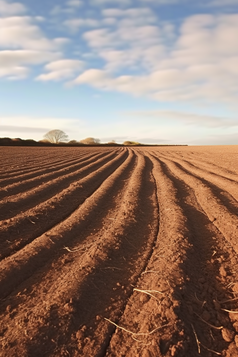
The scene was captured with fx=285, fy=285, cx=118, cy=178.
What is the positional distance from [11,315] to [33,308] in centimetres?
18

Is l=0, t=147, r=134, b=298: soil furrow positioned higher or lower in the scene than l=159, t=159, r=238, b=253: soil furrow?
lower

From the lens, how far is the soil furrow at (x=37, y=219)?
3.80 metres

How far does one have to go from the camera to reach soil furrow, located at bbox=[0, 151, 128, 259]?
380cm

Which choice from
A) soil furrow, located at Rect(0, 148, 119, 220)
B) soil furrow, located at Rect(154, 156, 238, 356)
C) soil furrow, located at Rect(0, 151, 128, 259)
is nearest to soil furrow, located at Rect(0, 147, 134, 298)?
soil furrow, located at Rect(0, 151, 128, 259)

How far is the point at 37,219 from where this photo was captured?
4637mm

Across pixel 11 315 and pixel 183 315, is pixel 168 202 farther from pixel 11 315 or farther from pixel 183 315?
pixel 11 315

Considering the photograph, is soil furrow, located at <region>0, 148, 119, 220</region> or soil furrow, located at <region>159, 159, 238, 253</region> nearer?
soil furrow, located at <region>159, 159, 238, 253</region>

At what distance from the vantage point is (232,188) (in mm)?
6676

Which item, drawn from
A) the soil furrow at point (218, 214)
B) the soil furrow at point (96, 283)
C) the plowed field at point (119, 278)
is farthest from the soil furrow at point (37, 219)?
the soil furrow at point (218, 214)

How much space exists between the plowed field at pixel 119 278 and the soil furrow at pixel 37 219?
0.05ft

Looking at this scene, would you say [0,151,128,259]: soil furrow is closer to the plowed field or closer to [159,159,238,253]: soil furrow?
the plowed field

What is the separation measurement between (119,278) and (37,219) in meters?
2.25

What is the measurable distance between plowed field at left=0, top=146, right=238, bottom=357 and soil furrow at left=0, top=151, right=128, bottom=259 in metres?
0.02

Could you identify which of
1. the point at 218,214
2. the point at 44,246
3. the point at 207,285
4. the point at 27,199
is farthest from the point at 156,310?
the point at 27,199
